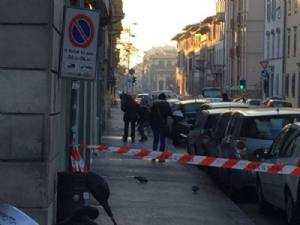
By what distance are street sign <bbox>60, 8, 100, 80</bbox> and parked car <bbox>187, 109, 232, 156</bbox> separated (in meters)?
7.36

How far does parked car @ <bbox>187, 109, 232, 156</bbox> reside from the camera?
56.9 ft

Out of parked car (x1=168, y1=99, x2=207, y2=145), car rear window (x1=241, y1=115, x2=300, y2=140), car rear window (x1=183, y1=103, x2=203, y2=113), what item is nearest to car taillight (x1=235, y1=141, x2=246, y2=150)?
car rear window (x1=241, y1=115, x2=300, y2=140)

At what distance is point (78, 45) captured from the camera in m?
9.41

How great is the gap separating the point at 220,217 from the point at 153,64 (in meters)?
176

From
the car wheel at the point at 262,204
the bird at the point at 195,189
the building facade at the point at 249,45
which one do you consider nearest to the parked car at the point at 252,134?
the bird at the point at 195,189

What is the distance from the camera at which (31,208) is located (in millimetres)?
8516

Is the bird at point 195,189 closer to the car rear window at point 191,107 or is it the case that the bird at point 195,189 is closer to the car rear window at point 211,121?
the car rear window at point 211,121

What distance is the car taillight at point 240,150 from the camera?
44.3ft

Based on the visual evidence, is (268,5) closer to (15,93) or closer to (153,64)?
(15,93)

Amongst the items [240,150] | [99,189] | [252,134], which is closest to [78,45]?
[99,189]

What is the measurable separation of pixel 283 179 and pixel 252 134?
3.01m

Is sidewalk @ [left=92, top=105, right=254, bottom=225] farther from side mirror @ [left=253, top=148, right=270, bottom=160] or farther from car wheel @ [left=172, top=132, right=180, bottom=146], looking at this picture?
car wheel @ [left=172, top=132, right=180, bottom=146]

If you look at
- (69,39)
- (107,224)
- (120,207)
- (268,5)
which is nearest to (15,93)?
(69,39)

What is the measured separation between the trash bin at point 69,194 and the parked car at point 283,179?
2.50 m
